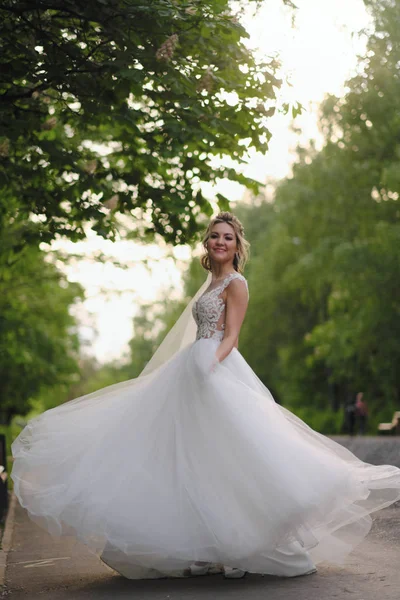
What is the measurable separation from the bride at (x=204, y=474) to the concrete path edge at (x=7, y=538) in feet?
5.27

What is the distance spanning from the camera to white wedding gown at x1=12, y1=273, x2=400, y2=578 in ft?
24.9

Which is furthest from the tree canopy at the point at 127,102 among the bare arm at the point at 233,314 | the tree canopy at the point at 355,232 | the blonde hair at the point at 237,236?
the tree canopy at the point at 355,232

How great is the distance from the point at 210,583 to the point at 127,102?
6609mm

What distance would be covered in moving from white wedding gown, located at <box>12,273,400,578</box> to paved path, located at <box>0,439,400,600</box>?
0.19 meters

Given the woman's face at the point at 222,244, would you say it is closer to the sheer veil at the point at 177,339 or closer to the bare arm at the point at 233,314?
the bare arm at the point at 233,314

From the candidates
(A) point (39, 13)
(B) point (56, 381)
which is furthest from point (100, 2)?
(B) point (56, 381)

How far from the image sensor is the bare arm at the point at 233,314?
27.6ft

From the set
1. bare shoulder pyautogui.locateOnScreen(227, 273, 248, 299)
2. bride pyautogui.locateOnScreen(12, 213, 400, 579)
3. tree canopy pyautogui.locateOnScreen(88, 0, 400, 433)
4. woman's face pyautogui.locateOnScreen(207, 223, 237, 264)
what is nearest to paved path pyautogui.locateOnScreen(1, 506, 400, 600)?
bride pyautogui.locateOnScreen(12, 213, 400, 579)

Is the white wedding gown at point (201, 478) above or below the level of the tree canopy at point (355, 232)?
below

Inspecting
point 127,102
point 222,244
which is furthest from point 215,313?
point 127,102

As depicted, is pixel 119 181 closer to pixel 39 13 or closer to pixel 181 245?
pixel 181 245

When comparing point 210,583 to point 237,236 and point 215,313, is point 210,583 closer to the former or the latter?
point 215,313

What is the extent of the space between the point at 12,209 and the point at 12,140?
133 inches

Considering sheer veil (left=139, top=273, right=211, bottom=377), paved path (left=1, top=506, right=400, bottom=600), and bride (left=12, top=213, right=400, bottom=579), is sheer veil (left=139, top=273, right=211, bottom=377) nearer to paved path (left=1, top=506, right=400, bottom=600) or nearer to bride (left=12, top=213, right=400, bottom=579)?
bride (left=12, top=213, right=400, bottom=579)
